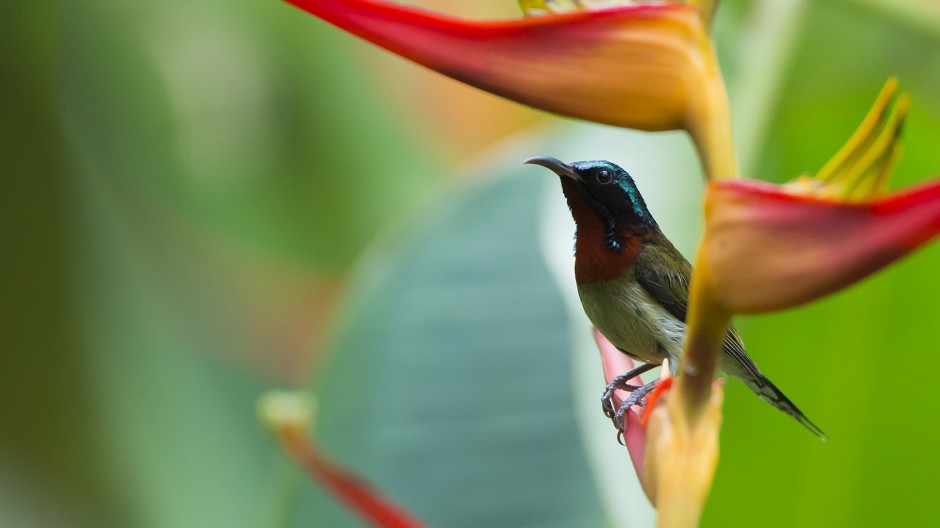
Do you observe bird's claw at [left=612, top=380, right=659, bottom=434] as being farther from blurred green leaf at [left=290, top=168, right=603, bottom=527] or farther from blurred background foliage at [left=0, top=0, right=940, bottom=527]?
blurred green leaf at [left=290, top=168, right=603, bottom=527]

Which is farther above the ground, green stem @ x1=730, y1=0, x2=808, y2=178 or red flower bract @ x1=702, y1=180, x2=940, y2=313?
red flower bract @ x1=702, y1=180, x2=940, y2=313

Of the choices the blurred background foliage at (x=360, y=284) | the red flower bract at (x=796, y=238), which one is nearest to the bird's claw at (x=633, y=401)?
the red flower bract at (x=796, y=238)

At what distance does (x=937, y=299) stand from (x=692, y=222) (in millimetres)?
201

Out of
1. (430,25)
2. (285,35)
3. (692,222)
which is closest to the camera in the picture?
(430,25)

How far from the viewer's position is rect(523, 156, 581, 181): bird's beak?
0.33 m

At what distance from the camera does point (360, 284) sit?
3.02ft

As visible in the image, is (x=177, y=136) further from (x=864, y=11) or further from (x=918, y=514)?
(x=918, y=514)

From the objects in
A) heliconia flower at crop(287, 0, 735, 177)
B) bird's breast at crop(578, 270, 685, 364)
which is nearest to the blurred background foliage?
bird's breast at crop(578, 270, 685, 364)

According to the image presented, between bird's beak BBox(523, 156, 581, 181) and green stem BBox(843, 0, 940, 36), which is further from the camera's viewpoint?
green stem BBox(843, 0, 940, 36)

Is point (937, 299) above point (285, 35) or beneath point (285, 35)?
above

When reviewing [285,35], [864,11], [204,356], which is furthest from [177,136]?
[864,11]

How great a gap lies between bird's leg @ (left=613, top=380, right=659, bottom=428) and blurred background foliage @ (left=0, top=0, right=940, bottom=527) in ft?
0.85

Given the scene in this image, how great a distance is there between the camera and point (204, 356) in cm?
128

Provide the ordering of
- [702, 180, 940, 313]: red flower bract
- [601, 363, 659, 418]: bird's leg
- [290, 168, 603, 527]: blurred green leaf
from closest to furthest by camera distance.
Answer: [702, 180, 940, 313]: red flower bract → [601, 363, 659, 418]: bird's leg → [290, 168, 603, 527]: blurred green leaf
